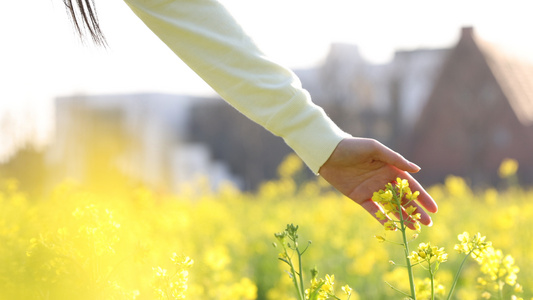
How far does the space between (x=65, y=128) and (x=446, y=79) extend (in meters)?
13.4

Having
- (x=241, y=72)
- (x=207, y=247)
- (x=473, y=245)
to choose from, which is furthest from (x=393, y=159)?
(x=207, y=247)

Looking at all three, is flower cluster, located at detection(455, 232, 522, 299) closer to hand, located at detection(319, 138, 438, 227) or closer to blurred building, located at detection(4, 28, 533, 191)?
hand, located at detection(319, 138, 438, 227)

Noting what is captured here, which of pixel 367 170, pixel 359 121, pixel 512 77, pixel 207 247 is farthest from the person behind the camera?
pixel 359 121

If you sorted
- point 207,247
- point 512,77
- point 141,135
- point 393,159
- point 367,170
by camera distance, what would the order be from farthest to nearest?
point 141,135 < point 512,77 < point 207,247 < point 367,170 < point 393,159

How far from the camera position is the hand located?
4.94ft

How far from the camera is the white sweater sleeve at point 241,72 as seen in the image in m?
1.57

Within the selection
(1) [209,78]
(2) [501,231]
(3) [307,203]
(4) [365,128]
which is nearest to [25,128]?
(3) [307,203]

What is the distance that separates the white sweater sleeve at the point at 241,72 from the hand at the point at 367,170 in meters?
0.04

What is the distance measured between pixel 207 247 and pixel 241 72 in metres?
3.25

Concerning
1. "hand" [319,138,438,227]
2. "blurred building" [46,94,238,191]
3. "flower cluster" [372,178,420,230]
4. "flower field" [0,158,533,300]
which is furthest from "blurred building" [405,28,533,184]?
"flower cluster" [372,178,420,230]

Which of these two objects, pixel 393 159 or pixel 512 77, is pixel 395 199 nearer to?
pixel 393 159

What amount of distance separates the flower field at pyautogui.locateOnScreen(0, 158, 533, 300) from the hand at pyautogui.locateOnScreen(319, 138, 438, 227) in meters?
0.22

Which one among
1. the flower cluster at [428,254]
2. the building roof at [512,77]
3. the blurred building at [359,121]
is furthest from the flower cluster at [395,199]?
the building roof at [512,77]

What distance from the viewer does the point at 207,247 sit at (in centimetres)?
472
